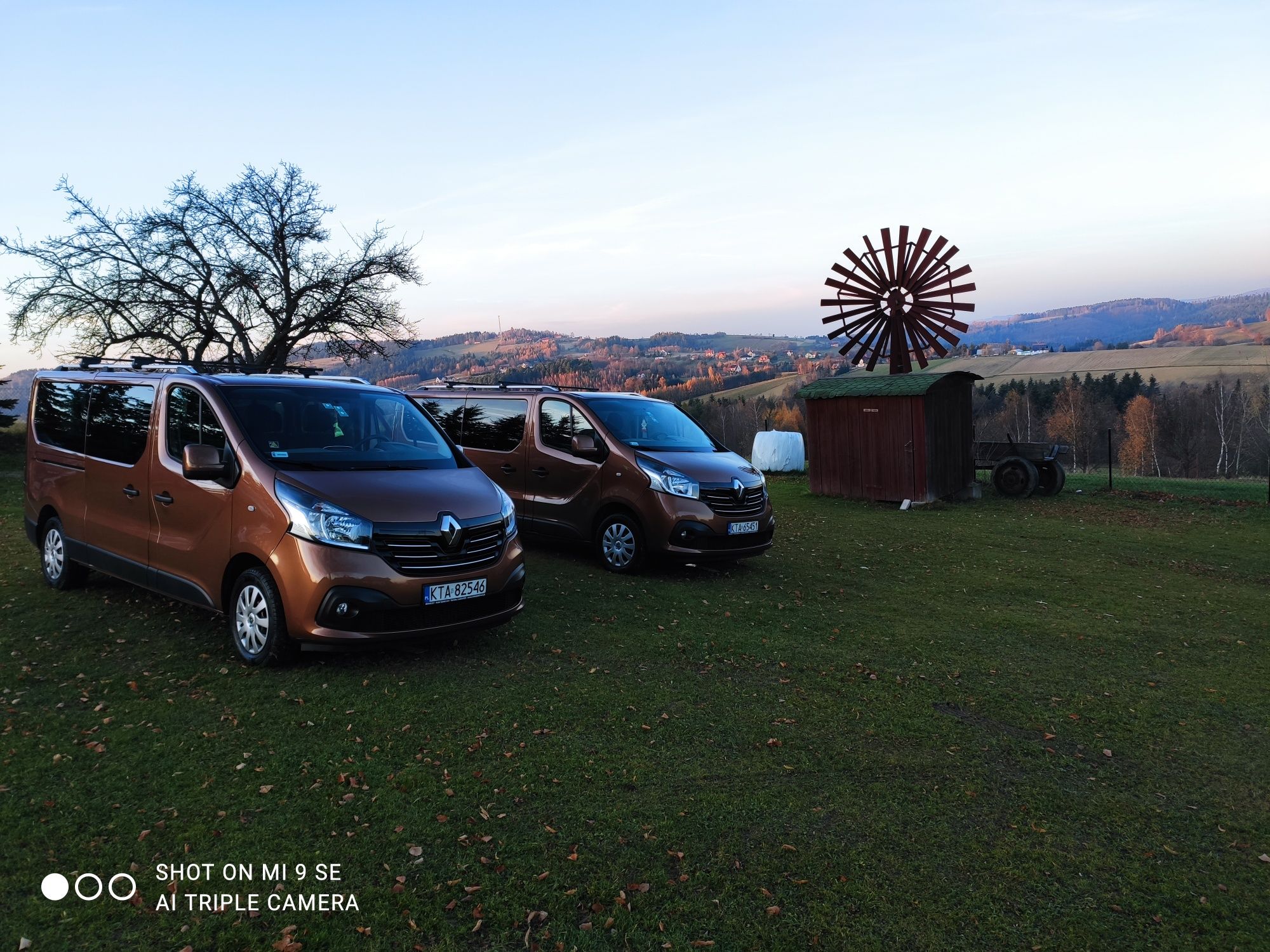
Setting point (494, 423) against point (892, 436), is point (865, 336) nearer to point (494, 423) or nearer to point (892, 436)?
point (892, 436)

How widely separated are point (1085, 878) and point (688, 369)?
92846 millimetres

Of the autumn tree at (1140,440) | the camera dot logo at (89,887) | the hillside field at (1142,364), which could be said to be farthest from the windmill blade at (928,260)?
the hillside field at (1142,364)

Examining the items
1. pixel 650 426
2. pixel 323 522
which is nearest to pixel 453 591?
pixel 323 522

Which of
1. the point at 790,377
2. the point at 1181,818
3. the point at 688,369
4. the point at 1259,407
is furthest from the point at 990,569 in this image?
the point at 790,377

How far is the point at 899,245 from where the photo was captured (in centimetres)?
2133

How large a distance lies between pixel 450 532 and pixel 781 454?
17712 millimetres

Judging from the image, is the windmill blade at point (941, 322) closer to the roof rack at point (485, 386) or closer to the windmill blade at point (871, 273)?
the windmill blade at point (871, 273)

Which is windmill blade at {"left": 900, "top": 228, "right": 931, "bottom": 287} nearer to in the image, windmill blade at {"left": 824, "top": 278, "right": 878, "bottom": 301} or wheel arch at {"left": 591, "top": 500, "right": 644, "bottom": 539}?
windmill blade at {"left": 824, "top": 278, "right": 878, "bottom": 301}

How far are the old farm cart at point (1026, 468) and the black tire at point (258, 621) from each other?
15432mm

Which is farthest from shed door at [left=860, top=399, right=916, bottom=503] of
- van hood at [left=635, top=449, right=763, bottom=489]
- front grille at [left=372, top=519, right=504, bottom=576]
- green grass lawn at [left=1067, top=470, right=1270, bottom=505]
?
front grille at [left=372, top=519, right=504, bottom=576]

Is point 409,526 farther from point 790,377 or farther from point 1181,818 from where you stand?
point 790,377

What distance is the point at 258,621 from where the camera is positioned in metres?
5.41

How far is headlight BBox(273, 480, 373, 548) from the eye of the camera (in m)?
5.18

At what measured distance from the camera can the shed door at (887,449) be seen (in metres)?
16.1
